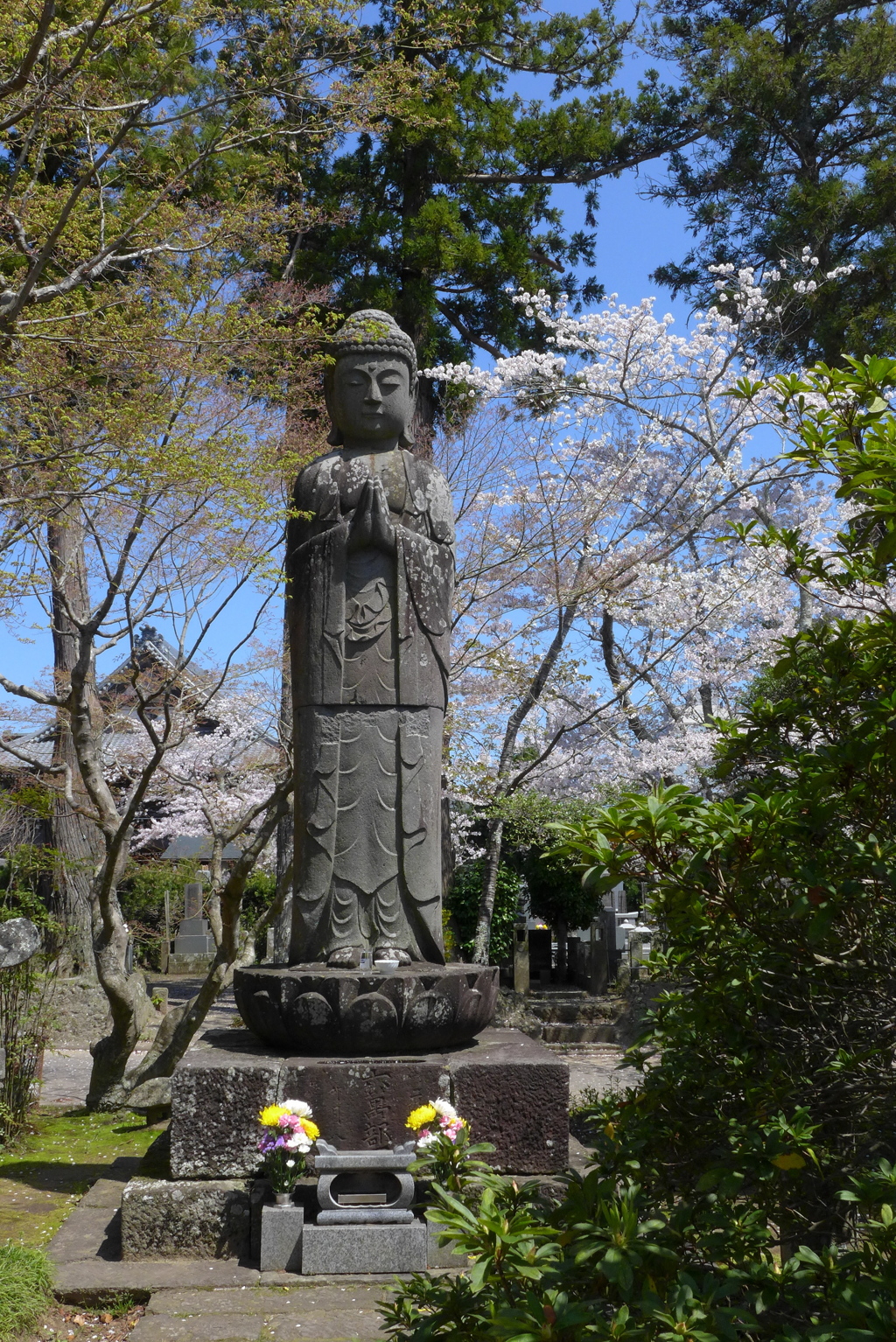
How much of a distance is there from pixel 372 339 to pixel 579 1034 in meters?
10.0

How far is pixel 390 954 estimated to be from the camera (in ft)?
16.8

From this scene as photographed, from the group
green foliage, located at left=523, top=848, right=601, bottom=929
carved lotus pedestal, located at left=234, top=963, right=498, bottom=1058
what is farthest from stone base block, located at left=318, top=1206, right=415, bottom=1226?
green foliage, located at left=523, top=848, right=601, bottom=929

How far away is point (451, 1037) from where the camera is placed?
15.9 ft

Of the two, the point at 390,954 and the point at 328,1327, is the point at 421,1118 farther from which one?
the point at 390,954

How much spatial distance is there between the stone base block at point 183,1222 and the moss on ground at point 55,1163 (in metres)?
0.57

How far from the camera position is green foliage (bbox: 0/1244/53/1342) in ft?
11.9

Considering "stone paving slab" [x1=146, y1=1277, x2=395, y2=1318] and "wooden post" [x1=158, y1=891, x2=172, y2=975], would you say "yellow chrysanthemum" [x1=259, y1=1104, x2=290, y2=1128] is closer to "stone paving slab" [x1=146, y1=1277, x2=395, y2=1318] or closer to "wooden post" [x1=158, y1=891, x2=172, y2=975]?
"stone paving slab" [x1=146, y1=1277, x2=395, y2=1318]

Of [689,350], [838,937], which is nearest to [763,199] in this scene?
[689,350]

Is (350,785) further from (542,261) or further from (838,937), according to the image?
(542,261)

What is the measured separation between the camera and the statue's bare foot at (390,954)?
5109 millimetres

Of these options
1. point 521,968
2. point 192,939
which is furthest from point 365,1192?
point 192,939

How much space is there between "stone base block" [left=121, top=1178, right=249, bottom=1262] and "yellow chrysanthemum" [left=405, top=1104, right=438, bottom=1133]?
76 cm

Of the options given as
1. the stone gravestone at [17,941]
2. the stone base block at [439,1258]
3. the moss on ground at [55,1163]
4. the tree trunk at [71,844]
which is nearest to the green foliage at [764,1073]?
the stone base block at [439,1258]

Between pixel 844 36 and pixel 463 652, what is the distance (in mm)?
10495
